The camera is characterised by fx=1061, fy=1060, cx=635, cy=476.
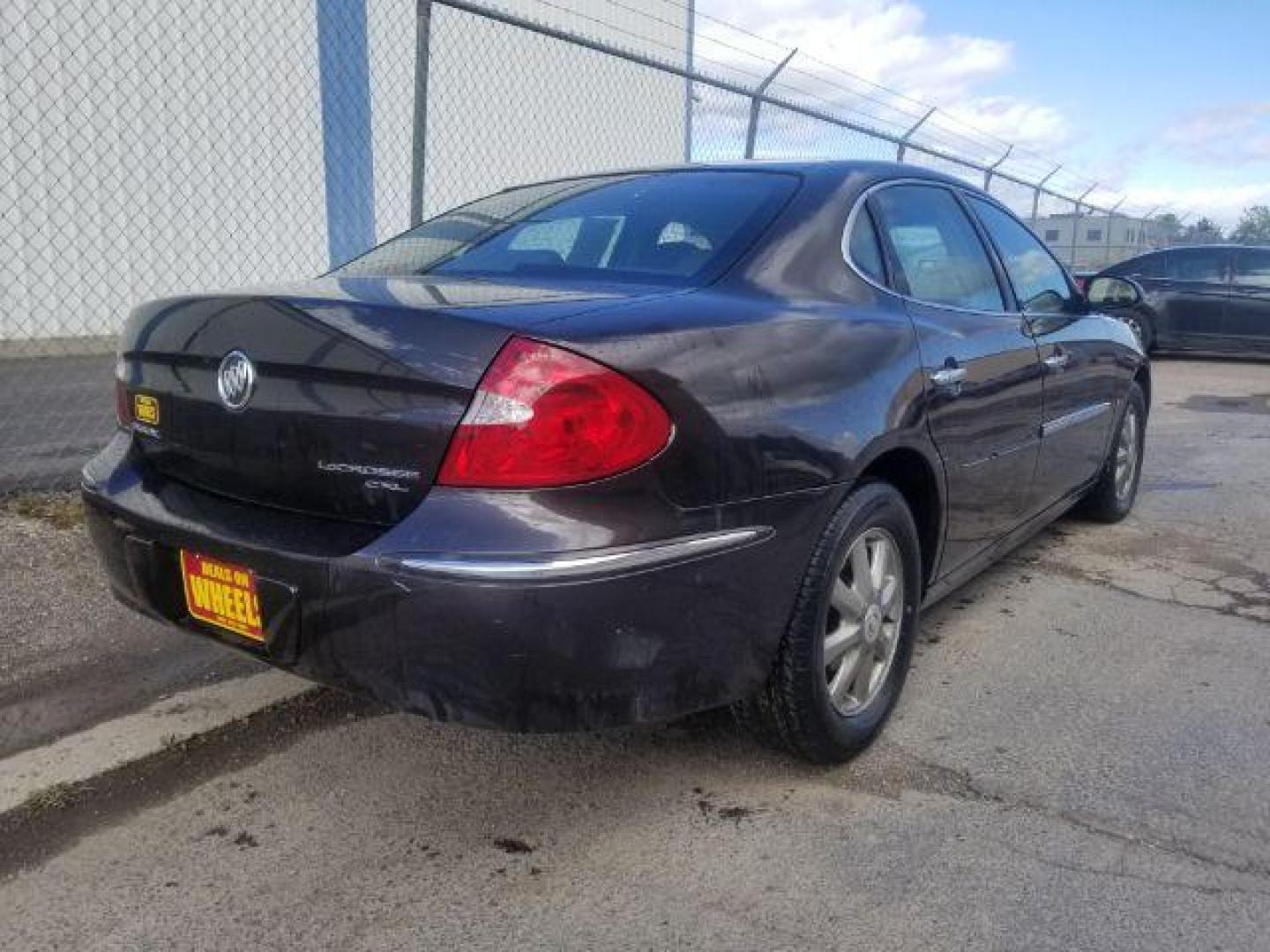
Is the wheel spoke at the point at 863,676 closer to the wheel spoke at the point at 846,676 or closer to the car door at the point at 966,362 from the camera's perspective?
→ the wheel spoke at the point at 846,676

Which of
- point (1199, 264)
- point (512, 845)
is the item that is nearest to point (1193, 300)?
point (1199, 264)

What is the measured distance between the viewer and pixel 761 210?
110 inches

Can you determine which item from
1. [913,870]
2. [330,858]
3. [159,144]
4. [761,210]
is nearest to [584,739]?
[330,858]

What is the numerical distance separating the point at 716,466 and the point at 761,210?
3.09 feet

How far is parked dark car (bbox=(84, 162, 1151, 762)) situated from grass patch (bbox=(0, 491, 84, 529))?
73.5 inches

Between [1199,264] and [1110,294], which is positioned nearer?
[1110,294]

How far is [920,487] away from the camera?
10.0 ft

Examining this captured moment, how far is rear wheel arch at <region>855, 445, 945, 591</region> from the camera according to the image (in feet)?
9.21

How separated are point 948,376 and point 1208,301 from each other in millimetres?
11372

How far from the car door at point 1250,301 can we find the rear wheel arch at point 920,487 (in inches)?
448

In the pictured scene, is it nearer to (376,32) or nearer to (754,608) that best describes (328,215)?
(376,32)

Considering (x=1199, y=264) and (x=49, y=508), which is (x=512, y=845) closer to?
(x=49, y=508)

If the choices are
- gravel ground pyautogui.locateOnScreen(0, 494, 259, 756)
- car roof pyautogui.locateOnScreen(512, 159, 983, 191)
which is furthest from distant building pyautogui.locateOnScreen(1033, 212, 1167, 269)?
gravel ground pyautogui.locateOnScreen(0, 494, 259, 756)

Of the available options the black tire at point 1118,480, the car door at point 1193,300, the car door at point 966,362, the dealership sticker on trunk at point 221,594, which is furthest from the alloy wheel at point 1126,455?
the car door at point 1193,300
